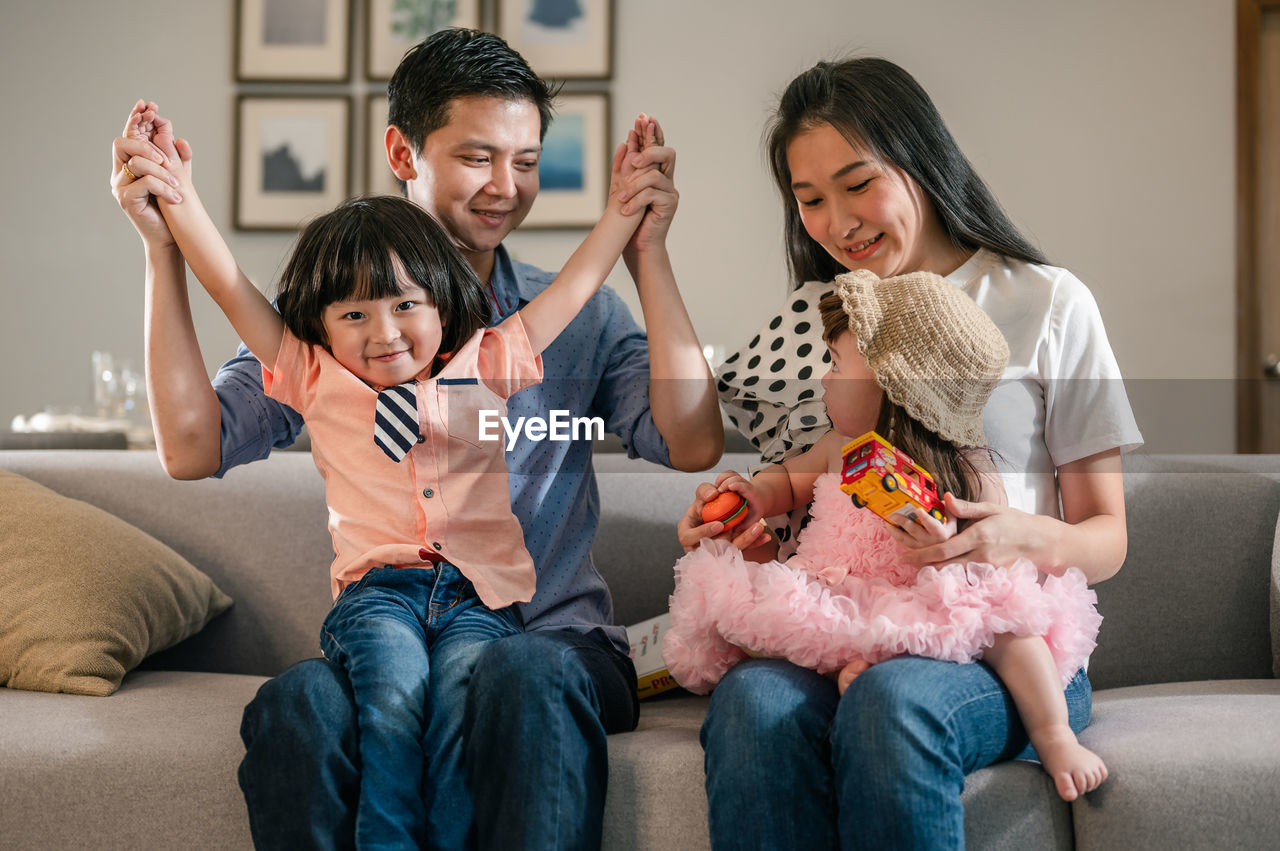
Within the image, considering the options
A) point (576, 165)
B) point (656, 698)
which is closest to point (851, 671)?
point (656, 698)

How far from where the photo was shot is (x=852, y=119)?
1336mm

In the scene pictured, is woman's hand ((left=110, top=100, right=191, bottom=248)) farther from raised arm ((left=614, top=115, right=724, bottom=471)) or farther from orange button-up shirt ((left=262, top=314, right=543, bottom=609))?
raised arm ((left=614, top=115, right=724, bottom=471))

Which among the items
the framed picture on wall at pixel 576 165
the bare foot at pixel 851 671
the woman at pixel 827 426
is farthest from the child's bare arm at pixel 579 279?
the framed picture on wall at pixel 576 165

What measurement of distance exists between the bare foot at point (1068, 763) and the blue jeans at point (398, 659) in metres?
0.60

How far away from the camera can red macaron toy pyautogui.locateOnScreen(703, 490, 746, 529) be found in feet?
4.13

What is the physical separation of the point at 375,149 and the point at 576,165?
76 cm

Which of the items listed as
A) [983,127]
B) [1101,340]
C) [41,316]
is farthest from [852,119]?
[41,316]

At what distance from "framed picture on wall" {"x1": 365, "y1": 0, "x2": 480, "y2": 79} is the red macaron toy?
3.22m

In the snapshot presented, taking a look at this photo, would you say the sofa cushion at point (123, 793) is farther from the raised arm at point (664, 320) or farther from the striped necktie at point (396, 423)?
the raised arm at point (664, 320)

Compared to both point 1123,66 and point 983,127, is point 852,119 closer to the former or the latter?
point 983,127

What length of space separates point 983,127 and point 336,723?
3.52 m

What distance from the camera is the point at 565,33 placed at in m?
3.97

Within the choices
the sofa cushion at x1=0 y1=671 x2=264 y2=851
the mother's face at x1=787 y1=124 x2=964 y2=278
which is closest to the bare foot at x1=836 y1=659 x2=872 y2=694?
the mother's face at x1=787 y1=124 x2=964 y2=278

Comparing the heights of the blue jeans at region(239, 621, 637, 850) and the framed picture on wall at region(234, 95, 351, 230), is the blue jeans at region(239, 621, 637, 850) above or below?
below
